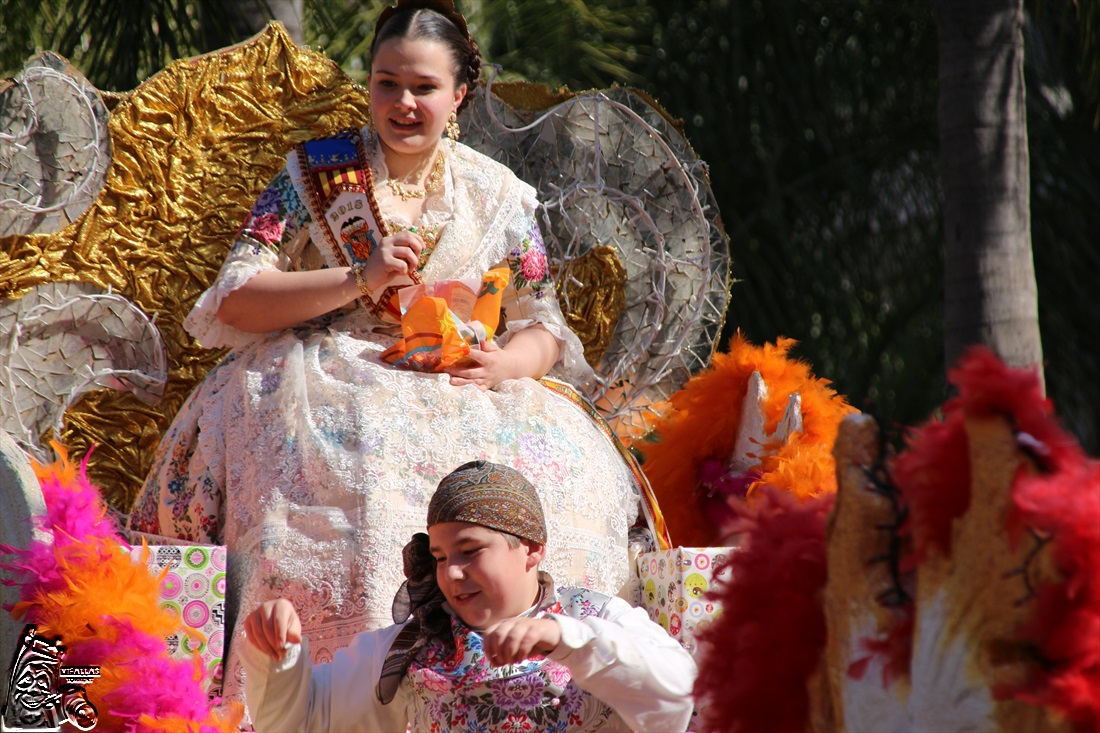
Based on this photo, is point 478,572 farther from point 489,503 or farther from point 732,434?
point 732,434

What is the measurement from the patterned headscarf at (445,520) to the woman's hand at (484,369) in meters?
0.69

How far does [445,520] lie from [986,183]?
2137 mm

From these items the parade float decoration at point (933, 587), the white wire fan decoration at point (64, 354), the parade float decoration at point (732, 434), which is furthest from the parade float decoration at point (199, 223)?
the parade float decoration at point (933, 587)

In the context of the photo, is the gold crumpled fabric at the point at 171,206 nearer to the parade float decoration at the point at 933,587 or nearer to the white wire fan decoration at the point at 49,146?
the white wire fan decoration at the point at 49,146

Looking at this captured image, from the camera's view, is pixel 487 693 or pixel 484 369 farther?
pixel 484 369

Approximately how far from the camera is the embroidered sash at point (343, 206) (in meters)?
3.23

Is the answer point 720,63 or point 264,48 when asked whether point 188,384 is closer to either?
point 264,48

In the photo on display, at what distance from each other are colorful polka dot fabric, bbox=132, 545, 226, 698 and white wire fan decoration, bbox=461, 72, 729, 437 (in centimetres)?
155

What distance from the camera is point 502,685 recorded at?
2346 mm

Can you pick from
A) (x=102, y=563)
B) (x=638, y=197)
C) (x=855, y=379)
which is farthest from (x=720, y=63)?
(x=102, y=563)

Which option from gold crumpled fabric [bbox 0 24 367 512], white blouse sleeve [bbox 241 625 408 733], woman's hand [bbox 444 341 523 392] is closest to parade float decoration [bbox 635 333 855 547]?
woman's hand [bbox 444 341 523 392]

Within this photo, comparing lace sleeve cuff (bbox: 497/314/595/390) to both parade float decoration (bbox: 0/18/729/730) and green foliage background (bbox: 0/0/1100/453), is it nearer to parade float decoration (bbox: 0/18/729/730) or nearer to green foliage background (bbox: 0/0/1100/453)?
parade float decoration (bbox: 0/18/729/730)

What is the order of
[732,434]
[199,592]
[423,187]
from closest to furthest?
1. [199,592]
2. [423,187]
3. [732,434]

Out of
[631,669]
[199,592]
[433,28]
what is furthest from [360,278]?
[631,669]
